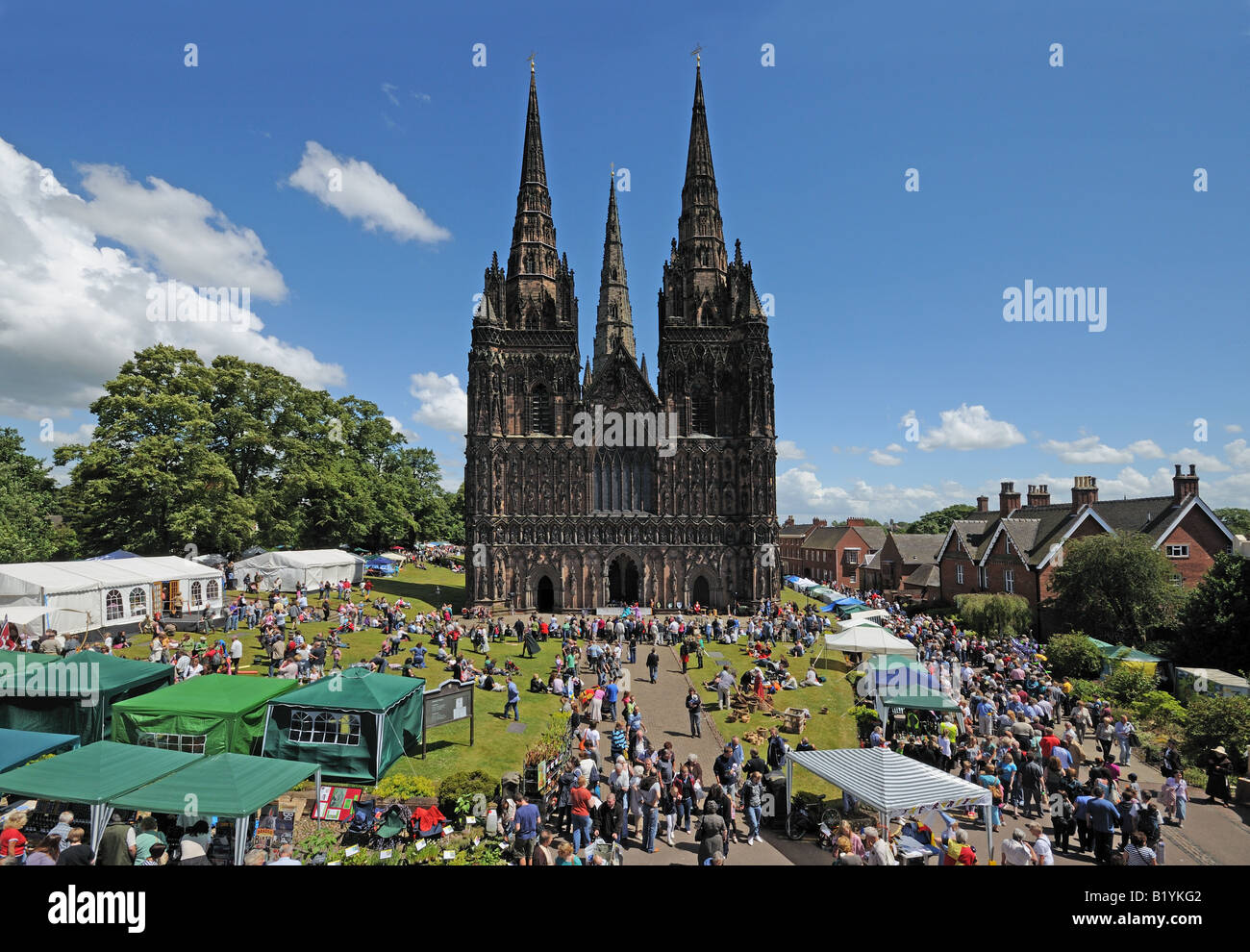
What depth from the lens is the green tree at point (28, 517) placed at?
106ft

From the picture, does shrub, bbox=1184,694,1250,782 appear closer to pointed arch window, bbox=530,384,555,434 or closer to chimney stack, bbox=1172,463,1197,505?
chimney stack, bbox=1172,463,1197,505

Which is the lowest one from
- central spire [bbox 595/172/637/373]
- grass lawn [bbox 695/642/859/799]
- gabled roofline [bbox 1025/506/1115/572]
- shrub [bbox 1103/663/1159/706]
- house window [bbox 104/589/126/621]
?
grass lawn [bbox 695/642/859/799]

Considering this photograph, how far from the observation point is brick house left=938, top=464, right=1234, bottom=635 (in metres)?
33.4

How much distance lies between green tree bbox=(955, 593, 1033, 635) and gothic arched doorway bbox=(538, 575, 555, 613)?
1073 inches

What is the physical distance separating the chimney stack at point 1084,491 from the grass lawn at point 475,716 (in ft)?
107

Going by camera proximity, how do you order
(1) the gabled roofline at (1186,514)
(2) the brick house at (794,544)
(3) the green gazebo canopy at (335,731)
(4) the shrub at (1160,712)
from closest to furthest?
(3) the green gazebo canopy at (335,731) < (4) the shrub at (1160,712) < (1) the gabled roofline at (1186,514) < (2) the brick house at (794,544)

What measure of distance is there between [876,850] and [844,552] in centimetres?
6663

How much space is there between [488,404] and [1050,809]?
4010 centimetres

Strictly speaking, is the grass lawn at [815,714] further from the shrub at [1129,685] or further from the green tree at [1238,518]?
the green tree at [1238,518]

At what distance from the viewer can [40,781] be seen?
962 centimetres

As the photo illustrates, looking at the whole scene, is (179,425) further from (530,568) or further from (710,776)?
(710,776)

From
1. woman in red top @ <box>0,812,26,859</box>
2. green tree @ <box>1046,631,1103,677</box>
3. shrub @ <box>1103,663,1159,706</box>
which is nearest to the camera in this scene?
woman in red top @ <box>0,812,26,859</box>

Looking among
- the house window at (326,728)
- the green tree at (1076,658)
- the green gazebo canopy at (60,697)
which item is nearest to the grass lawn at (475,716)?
the house window at (326,728)

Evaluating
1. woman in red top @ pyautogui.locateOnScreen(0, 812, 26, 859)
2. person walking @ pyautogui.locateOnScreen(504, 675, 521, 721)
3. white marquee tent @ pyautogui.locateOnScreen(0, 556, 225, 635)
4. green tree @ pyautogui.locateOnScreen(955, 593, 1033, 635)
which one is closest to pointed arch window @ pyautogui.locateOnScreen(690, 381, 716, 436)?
green tree @ pyautogui.locateOnScreen(955, 593, 1033, 635)
